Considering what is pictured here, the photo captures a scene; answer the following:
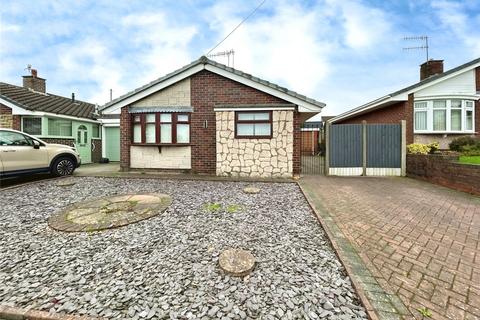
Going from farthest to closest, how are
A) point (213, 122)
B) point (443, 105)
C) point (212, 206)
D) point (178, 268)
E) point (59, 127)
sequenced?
point (59, 127) → point (443, 105) → point (213, 122) → point (212, 206) → point (178, 268)

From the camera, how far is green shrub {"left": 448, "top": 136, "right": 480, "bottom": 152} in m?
10.0

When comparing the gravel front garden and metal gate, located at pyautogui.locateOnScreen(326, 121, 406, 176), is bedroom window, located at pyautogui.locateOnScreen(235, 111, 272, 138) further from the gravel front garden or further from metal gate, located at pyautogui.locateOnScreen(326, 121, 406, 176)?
the gravel front garden

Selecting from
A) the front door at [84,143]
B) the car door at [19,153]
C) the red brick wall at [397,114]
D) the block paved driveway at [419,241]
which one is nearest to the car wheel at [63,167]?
the car door at [19,153]

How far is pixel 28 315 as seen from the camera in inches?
75.0

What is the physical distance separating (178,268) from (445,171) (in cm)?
903

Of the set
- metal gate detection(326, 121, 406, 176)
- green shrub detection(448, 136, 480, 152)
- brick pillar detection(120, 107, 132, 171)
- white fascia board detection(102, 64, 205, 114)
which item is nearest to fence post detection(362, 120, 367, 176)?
metal gate detection(326, 121, 406, 176)

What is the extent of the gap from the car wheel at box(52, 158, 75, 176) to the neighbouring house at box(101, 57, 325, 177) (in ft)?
6.48

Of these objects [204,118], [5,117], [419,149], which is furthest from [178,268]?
[5,117]

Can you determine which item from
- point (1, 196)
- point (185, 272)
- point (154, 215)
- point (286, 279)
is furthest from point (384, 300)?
point (1, 196)

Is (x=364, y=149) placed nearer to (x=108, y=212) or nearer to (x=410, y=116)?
(x=410, y=116)

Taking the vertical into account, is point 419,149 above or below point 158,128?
below

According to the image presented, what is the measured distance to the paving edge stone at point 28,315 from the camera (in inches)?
73.9

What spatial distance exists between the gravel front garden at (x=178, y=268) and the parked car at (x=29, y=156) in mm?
3209

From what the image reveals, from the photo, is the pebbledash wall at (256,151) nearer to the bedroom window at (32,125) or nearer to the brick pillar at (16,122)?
the bedroom window at (32,125)
